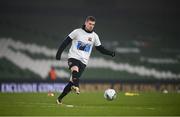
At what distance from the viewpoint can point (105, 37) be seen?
34.4m

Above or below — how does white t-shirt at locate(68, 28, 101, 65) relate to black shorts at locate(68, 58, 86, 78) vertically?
above

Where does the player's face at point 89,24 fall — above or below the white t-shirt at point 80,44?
above

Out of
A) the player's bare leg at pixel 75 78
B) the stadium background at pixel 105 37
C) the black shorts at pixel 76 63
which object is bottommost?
the player's bare leg at pixel 75 78

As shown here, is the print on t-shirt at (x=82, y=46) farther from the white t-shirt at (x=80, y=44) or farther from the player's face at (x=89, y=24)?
the player's face at (x=89, y=24)

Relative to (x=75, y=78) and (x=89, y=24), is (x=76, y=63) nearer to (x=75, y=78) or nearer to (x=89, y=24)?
(x=75, y=78)

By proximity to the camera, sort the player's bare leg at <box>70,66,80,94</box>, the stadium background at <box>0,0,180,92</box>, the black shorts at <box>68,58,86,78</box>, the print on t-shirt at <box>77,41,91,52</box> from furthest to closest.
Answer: the stadium background at <box>0,0,180,92</box> < the print on t-shirt at <box>77,41,91,52</box> < the black shorts at <box>68,58,86,78</box> < the player's bare leg at <box>70,66,80,94</box>

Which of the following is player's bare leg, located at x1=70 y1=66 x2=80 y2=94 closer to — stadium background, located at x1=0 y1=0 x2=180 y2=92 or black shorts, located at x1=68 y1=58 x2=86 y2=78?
black shorts, located at x1=68 y1=58 x2=86 y2=78

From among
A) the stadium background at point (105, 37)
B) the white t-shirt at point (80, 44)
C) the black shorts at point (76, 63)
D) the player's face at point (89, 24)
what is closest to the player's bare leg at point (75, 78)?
the black shorts at point (76, 63)

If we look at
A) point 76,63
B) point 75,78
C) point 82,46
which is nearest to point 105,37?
point 82,46

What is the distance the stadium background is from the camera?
32.8 meters

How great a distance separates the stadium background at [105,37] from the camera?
32812 mm

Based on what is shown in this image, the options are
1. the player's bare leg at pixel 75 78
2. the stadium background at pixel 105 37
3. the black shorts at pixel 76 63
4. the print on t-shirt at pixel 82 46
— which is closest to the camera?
the player's bare leg at pixel 75 78

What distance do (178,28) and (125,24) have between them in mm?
3202

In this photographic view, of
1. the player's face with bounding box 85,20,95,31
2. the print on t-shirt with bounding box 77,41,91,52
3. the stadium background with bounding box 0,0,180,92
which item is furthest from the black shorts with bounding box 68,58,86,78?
the stadium background with bounding box 0,0,180,92
